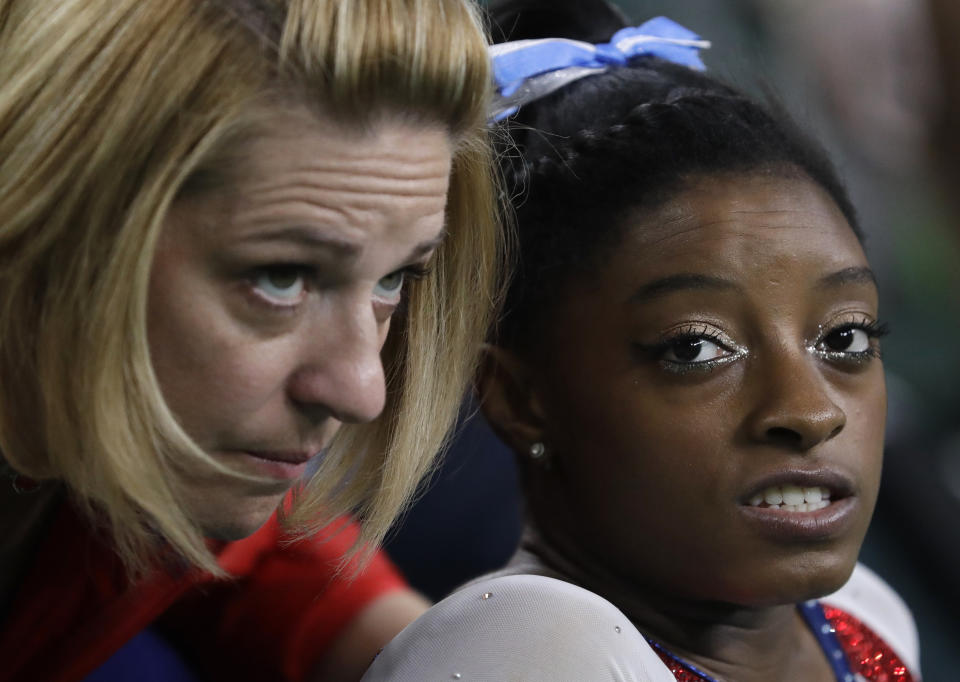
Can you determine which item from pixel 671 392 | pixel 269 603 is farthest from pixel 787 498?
pixel 269 603

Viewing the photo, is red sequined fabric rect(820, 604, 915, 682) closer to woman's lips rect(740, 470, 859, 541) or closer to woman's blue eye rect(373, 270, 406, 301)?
woman's lips rect(740, 470, 859, 541)

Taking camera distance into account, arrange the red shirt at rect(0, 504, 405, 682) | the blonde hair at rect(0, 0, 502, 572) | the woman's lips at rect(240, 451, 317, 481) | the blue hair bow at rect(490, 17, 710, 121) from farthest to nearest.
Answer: the red shirt at rect(0, 504, 405, 682) → the blue hair bow at rect(490, 17, 710, 121) → the woman's lips at rect(240, 451, 317, 481) → the blonde hair at rect(0, 0, 502, 572)

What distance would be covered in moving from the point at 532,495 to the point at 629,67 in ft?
1.25

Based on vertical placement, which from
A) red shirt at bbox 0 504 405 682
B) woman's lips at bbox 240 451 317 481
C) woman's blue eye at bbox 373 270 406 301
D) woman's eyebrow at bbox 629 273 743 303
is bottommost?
red shirt at bbox 0 504 405 682

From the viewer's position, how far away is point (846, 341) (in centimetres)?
91

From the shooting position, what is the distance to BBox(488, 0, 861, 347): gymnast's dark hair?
92 centimetres

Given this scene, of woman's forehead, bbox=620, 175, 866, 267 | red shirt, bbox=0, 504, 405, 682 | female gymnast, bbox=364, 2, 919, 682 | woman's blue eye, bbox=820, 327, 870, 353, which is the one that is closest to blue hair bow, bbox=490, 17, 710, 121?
female gymnast, bbox=364, 2, 919, 682

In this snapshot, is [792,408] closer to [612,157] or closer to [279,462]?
[612,157]

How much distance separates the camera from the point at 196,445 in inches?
28.5

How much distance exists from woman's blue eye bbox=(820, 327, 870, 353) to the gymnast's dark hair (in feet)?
0.39

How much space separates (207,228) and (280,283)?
0.05 m

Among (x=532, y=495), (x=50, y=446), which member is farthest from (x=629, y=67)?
(x=50, y=446)

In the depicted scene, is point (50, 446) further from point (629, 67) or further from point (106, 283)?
point (629, 67)

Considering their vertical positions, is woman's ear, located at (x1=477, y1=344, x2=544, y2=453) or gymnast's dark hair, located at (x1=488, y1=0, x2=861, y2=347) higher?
gymnast's dark hair, located at (x1=488, y1=0, x2=861, y2=347)
